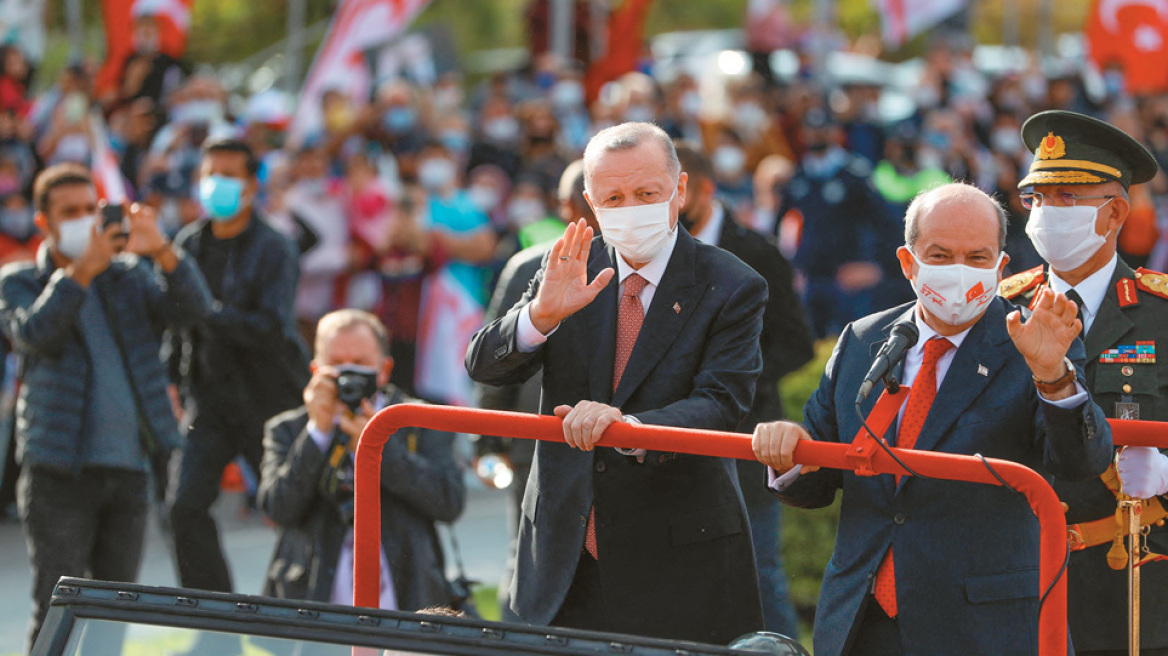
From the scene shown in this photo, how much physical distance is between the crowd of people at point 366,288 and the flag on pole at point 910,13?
5.19 ft

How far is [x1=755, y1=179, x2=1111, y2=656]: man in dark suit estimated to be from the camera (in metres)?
3.61

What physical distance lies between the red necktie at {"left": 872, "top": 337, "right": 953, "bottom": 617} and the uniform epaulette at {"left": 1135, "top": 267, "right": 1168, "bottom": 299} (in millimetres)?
885

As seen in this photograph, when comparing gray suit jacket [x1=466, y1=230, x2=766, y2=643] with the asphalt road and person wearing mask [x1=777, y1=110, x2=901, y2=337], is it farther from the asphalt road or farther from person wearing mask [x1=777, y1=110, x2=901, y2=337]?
person wearing mask [x1=777, y1=110, x2=901, y2=337]

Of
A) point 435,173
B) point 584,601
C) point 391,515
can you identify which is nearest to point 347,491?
point 391,515

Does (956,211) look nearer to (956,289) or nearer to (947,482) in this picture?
(956,289)

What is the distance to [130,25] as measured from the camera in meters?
13.9

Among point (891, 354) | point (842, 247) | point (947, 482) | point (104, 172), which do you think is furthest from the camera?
point (104, 172)

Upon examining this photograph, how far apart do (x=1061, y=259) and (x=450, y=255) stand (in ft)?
26.3

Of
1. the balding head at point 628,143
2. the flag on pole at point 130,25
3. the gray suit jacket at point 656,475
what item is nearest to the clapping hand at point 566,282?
the gray suit jacket at point 656,475

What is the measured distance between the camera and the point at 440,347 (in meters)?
11.7

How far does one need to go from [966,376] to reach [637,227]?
93 centimetres

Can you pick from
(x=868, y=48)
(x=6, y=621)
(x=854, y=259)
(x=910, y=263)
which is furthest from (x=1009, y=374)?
(x=868, y=48)

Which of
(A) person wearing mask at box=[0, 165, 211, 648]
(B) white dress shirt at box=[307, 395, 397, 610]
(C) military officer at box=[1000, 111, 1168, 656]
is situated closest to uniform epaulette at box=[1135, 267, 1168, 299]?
(C) military officer at box=[1000, 111, 1168, 656]

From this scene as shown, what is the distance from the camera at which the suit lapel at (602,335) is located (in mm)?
4113
